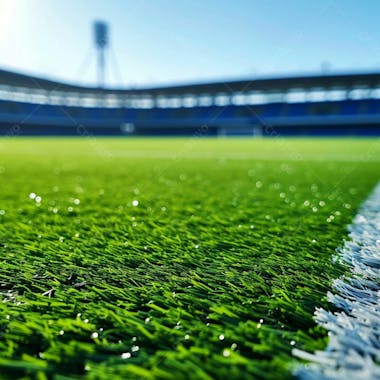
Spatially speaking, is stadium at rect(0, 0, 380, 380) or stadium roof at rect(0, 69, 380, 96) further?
stadium roof at rect(0, 69, 380, 96)

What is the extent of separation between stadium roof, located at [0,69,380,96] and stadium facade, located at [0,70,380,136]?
9cm

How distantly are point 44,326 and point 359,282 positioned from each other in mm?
982

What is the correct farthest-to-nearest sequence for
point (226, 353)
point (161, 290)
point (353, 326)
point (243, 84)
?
point (243, 84), point (161, 290), point (353, 326), point (226, 353)

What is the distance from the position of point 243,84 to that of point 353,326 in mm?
34372

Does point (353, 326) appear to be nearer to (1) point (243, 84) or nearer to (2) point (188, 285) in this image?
(2) point (188, 285)

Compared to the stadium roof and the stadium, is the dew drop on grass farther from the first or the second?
the stadium roof

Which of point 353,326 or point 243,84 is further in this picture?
point 243,84

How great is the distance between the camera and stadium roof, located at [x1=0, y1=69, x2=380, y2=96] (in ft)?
103

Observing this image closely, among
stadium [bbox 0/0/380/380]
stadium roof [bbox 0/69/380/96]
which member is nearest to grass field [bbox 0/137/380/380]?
stadium [bbox 0/0/380/380]

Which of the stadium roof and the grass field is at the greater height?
the stadium roof

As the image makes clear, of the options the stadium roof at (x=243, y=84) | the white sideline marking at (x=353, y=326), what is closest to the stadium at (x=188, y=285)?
the white sideline marking at (x=353, y=326)

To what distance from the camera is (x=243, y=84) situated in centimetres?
3334

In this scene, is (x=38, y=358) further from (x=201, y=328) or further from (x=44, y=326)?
(x=201, y=328)

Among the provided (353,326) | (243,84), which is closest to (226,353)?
(353,326)
